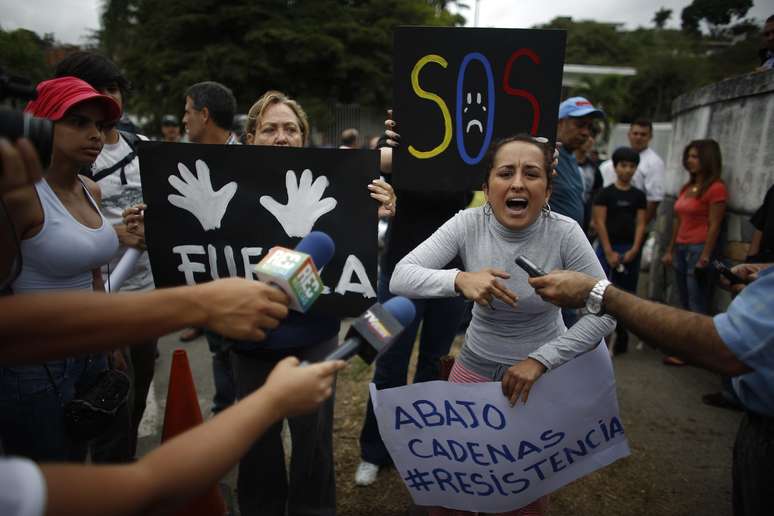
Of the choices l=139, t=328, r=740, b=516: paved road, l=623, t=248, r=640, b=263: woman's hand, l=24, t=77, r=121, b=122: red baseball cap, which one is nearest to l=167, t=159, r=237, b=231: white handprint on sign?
l=24, t=77, r=121, b=122: red baseball cap

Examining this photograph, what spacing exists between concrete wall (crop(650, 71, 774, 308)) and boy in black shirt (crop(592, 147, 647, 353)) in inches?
30.9

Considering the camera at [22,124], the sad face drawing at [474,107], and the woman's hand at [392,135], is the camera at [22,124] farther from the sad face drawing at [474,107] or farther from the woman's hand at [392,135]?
the sad face drawing at [474,107]

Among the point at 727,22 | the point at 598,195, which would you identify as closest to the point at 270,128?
the point at 727,22

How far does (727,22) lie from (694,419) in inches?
115

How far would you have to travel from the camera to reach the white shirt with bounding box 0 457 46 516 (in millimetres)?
869

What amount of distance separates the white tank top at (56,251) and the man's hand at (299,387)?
128cm

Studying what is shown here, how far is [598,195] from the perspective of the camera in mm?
5203

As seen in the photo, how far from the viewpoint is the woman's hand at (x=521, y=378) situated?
1.90 metres

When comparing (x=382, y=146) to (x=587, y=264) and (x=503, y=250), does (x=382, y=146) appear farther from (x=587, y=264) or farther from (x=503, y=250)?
(x=587, y=264)

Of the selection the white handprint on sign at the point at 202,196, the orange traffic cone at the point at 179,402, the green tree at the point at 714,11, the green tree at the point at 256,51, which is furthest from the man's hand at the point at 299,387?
the green tree at the point at 256,51

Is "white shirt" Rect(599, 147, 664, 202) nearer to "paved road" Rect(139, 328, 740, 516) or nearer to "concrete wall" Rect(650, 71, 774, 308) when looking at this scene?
"concrete wall" Rect(650, 71, 774, 308)

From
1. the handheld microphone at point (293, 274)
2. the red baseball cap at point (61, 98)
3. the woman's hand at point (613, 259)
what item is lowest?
the woman's hand at point (613, 259)

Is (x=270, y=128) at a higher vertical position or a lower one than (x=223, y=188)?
higher

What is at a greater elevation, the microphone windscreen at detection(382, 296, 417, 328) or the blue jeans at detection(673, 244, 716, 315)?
the microphone windscreen at detection(382, 296, 417, 328)
